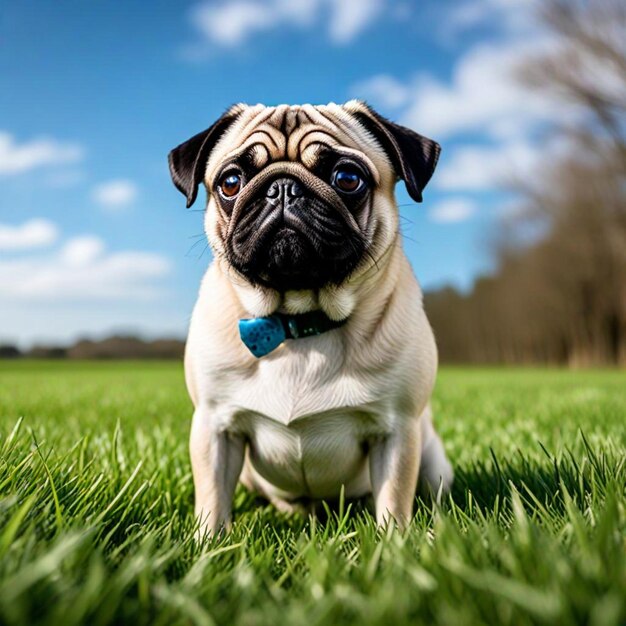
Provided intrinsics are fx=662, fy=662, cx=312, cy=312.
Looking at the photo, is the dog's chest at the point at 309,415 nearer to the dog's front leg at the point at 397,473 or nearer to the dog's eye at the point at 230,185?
the dog's front leg at the point at 397,473

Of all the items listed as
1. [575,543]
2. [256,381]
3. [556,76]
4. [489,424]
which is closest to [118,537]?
[256,381]

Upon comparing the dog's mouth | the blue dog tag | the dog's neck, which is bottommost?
the blue dog tag

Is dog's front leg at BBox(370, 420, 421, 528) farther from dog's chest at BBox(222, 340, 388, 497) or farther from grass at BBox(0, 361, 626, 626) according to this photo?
grass at BBox(0, 361, 626, 626)

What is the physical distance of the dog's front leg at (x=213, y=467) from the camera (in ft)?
9.34

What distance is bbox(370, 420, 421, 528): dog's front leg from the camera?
2750 millimetres

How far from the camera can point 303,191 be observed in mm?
2822

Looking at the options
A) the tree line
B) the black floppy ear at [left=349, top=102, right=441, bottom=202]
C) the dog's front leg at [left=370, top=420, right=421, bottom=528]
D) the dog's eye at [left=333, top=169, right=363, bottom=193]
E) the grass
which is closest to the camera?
the grass

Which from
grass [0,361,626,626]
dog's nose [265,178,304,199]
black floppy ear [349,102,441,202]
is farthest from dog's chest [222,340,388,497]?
black floppy ear [349,102,441,202]

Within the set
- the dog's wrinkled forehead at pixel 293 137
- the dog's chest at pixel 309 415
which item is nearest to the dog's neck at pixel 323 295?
the dog's chest at pixel 309 415

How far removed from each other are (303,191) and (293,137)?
1.15 ft

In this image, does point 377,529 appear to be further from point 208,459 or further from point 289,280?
point 289,280

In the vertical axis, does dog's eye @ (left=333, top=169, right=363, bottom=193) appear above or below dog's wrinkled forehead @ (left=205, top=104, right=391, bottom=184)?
below

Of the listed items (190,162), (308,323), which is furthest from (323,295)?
(190,162)

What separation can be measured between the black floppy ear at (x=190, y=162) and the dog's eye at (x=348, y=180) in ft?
2.19
